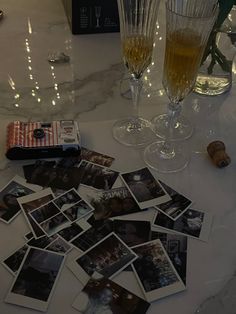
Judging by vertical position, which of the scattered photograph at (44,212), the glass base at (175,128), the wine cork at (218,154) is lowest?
the scattered photograph at (44,212)

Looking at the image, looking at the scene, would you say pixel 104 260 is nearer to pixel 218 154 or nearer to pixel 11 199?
pixel 11 199

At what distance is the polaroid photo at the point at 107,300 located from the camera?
29.6 inches

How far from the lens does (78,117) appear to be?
114cm

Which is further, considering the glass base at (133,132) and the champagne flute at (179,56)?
the glass base at (133,132)

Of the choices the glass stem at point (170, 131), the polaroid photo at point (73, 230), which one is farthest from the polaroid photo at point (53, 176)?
the glass stem at point (170, 131)

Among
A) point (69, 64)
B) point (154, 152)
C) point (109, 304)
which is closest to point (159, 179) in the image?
point (154, 152)

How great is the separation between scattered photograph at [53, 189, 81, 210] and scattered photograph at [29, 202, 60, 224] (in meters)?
0.01

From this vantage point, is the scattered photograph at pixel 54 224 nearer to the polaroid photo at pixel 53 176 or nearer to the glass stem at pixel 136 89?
the polaroid photo at pixel 53 176

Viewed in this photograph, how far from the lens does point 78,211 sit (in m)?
0.91

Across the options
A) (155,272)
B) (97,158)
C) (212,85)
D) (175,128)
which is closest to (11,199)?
(97,158)

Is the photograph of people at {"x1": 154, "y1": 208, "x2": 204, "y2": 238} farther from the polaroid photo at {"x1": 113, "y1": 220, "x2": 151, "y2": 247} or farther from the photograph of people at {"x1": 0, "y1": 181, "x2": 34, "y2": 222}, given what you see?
the photograph of people at {"x1": 0, "y1": 181, "x2": 34, "y2": 222}

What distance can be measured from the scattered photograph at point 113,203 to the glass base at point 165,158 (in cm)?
11

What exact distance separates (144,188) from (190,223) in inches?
5.0

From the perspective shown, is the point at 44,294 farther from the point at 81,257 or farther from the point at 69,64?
the point at 69,64
